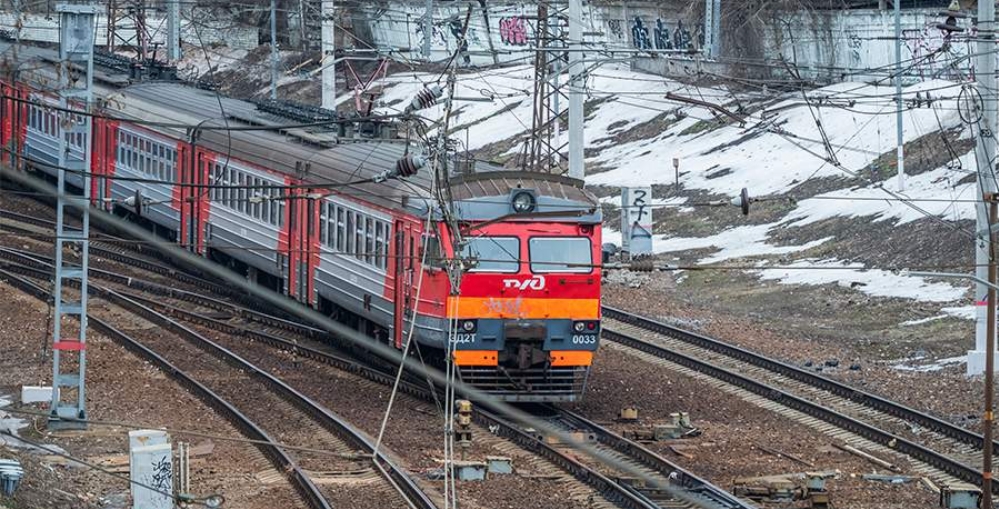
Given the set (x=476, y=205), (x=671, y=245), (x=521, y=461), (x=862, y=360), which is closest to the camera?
(x=521, y=461)

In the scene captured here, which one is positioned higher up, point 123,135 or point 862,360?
point 123,135

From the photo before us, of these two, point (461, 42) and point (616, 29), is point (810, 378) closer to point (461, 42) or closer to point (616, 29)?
point (461, 42)

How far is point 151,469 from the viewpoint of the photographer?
1538cm

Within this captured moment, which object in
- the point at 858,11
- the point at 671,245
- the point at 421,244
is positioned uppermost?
the point at 858,11

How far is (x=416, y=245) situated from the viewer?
63.9 feet

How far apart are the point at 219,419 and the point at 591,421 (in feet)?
14.6

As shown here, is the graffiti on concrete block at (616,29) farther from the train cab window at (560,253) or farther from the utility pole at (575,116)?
the train cab window at (560,253)

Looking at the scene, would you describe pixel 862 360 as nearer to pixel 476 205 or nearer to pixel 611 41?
pixel 476 205

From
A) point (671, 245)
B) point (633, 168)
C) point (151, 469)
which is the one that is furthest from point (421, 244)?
point (633, 168)

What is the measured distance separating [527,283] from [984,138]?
22.4ft

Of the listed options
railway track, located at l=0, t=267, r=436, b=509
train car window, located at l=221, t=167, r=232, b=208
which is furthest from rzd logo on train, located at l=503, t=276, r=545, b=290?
train car window, located at l=221, t=167, r=232, b=208

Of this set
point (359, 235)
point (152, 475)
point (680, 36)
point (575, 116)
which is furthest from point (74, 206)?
point (680, 36)

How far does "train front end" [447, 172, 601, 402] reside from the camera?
19047 mm

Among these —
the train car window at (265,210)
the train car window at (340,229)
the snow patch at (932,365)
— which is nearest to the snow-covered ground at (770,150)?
the snow patch at (932,365)
